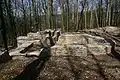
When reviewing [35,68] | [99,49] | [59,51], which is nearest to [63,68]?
[35,68]

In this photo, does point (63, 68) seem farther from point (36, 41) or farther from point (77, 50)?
point (36, 41)

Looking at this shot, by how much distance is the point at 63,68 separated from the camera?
22.4ft

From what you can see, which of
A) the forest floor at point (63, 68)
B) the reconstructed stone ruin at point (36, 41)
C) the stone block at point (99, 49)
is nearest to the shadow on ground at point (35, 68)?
the forest floor at point (63, 68)

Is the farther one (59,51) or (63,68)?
(59,51)

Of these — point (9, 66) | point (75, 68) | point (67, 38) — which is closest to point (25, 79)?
point (9, 66)

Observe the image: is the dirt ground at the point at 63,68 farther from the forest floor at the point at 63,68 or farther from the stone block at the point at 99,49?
the stone block at the point at 99,49

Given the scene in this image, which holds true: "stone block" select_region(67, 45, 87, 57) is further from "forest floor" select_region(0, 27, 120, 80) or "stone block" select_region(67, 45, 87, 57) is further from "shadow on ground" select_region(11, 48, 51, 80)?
"shadow on ground" select_region(11, 48, 51, 80)

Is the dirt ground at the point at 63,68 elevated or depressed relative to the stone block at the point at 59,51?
depressed

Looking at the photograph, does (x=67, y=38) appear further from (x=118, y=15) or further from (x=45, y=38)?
(x=118, y=15)

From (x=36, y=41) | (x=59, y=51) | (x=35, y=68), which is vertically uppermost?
(x=36, y=41)

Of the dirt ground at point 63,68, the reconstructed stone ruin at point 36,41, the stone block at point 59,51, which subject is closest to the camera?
the dirt ground at point 63,68

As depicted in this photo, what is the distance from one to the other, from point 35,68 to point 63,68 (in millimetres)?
1196

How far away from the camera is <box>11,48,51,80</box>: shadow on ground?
6.11 metres

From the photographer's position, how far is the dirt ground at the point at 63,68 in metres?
6.01
